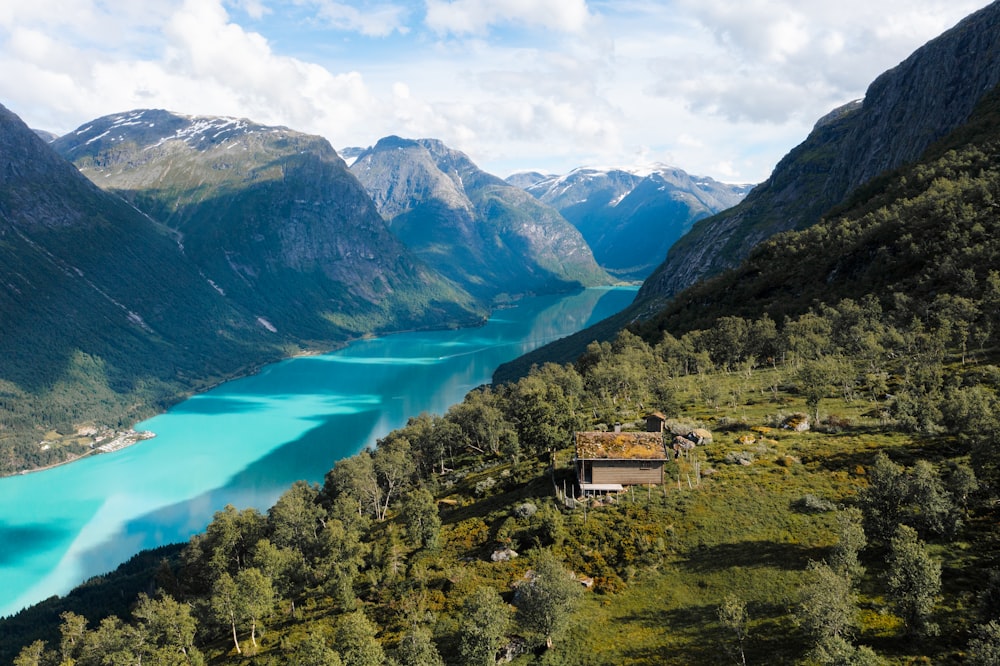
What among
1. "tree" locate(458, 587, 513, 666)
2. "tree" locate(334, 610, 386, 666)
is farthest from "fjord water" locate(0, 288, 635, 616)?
"tree" locate(458, 587, 513, 666)

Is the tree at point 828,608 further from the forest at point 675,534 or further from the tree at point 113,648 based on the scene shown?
the tree at point 113,648

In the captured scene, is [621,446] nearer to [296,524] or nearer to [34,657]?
[296,524]

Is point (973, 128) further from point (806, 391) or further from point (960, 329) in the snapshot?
point (806, 391)

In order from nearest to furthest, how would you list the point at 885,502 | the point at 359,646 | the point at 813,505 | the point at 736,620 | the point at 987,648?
the point at 987,648 < the point at 736,620 < the point at 359,646 < the point at 885,502 < the point at 813,505

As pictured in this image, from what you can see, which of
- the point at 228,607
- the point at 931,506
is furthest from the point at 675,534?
the point at 228,607

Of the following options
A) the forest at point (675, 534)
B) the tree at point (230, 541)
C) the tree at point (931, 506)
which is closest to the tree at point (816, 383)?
the forest at point (675, 534)

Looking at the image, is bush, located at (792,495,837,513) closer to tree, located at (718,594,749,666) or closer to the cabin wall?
the cabin wall

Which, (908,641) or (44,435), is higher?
(44,435)

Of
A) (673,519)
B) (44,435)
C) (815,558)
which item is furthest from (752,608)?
(44,435)
